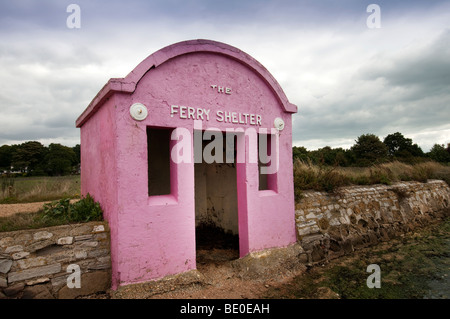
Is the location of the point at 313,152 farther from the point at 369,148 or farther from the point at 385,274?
the point at 385,274

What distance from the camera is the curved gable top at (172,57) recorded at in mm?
4047

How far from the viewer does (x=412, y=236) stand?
788 cm

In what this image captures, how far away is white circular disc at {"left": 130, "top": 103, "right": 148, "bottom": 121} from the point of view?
4.12m

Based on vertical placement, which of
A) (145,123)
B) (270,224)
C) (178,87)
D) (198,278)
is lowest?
(198,278)

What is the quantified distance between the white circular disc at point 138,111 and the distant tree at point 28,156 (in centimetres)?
3752

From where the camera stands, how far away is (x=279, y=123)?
574cm

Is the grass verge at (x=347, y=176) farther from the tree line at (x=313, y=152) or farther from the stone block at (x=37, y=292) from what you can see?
the tree line at (x=313, y=152)

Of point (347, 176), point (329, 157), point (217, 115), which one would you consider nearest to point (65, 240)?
point (217, 115)

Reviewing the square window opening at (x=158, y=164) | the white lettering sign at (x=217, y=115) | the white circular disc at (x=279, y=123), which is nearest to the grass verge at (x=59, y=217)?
the white lettering sign at (x=217, y=115)

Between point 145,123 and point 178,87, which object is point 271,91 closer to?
point 178,87

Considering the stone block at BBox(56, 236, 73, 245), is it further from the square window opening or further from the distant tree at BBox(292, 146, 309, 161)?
the distant tree at BBox(292, 146, 309, 161)

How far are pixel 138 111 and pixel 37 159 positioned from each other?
39.9 m
